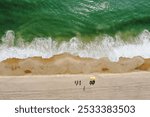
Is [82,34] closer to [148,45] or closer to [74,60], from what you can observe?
[74,60]

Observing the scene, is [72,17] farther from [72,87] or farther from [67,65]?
[72,87]

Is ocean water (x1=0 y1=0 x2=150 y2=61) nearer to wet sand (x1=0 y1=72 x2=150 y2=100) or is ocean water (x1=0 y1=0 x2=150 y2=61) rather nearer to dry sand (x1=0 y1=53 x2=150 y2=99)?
dry sand (x1=0 y1=53 x2=150 y2=99)

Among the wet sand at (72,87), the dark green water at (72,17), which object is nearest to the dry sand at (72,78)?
the wet sand at (72,87)

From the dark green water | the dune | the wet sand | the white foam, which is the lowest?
the wet sand

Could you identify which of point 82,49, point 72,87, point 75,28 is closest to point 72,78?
point 72,87

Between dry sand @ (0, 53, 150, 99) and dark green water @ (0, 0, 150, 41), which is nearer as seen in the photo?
dry sand @ (0, 53, 150, 99)

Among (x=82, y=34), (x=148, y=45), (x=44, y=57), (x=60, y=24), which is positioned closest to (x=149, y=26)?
(x=148, y=45)

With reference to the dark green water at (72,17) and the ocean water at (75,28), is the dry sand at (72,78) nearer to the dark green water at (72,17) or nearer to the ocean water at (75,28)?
the ocean water at (75,28)

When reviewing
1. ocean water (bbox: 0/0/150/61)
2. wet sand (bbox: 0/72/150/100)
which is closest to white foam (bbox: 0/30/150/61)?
ocean water (bbox: 0/0/150/61)
